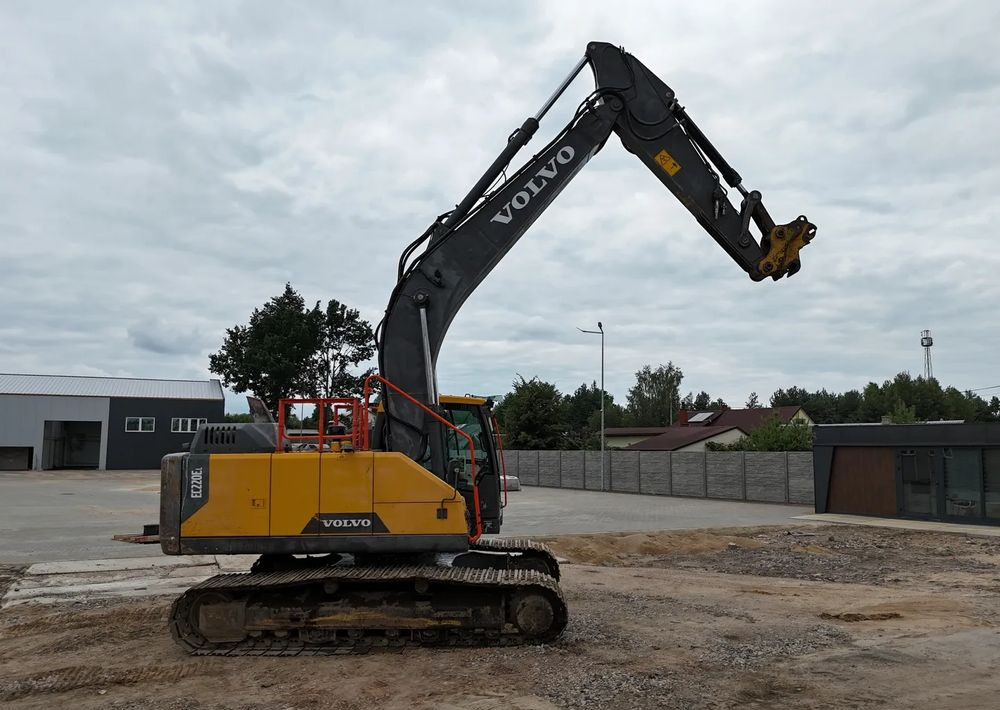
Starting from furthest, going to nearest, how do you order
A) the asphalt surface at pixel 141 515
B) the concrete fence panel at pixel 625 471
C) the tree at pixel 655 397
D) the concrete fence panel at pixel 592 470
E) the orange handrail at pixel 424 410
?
the tree at pixel 655 397 → the concrete fence panel at pixel 592 470 → the concrete fence panel at pixel 625 471 → the asphalt surface at pixel 141 515 → the orange handrail at pixel 424 410

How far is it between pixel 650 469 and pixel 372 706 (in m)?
32.9

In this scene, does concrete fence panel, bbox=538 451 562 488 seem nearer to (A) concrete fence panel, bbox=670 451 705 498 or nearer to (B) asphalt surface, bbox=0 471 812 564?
(B) asphalt surface, bbox=0 471 812 564

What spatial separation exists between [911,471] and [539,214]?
63.3 ft

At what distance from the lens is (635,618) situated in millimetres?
9992

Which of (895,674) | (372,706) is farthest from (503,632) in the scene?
(895,674)

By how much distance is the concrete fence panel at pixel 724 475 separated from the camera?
110ft

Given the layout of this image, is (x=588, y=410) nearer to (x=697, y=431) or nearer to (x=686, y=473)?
(x=697, y=431)

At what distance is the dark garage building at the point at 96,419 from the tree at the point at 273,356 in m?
3.69

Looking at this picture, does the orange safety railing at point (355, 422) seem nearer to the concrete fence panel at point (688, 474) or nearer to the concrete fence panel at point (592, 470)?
the concrete fence panel at point (688, 474)

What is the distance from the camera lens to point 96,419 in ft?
201

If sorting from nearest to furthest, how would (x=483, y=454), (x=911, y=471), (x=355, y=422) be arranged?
1. (x=355, y=422)
2. (x=483, y=454)
3. (x=911, y=471)

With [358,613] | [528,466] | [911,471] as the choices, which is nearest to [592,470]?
[528,466]

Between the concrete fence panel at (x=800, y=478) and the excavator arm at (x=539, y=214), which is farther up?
the excavator arm at (x=539, y=214)

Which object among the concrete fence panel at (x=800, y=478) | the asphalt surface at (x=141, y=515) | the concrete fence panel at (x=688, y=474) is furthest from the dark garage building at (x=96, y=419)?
the concrete fence panel at (x=800, y=478)
